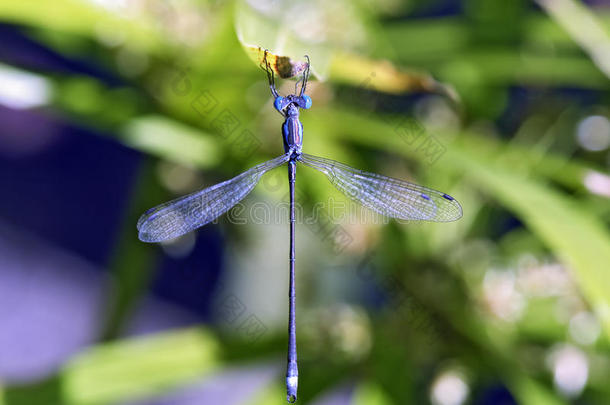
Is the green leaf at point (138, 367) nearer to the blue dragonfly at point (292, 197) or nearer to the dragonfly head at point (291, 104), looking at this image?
the blue dragonfly at point (292, 197)

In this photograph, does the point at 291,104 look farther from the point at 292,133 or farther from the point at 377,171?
the point at 377,171

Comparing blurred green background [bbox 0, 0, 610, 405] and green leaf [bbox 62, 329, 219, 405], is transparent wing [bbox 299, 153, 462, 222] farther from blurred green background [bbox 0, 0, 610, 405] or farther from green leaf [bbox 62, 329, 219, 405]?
green leaf [bbox 62, 329, 219, 405]

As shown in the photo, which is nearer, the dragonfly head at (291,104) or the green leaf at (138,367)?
the dragonfly head at (291,104)

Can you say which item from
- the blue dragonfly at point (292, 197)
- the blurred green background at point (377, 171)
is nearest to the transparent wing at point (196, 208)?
the blue dragonfly at point (292, 197)

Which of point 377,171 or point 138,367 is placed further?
point 377,171

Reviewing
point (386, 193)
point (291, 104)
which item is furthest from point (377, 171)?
point (291, 104)

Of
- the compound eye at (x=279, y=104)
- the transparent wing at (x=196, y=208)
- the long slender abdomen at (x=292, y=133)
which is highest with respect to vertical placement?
the compound eye at (x=279, y=104)
